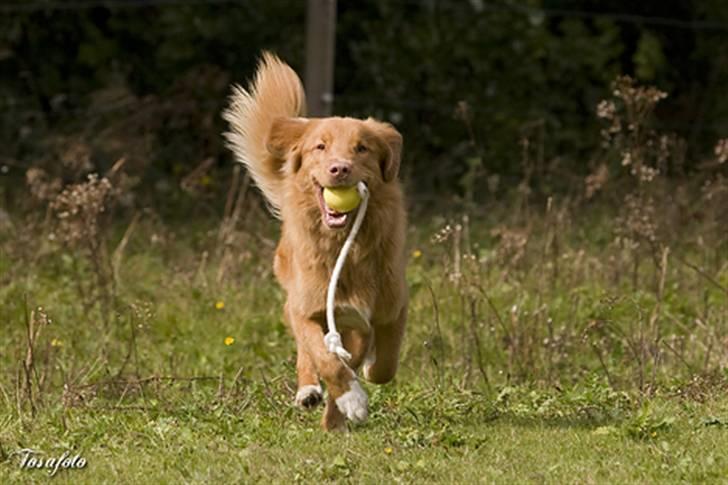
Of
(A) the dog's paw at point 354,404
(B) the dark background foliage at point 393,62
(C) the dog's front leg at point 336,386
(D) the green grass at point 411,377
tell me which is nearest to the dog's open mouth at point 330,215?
(C) the dog's front leg at point 336,386

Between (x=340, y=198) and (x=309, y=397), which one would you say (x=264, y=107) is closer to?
(x=340, y=198)

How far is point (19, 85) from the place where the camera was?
A: 1412 cm

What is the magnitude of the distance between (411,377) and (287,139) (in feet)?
5.27

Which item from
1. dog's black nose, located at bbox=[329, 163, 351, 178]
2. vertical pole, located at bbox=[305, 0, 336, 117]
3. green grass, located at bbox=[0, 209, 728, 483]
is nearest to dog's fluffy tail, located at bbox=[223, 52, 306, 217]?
green grass, located at bbox=[0, 209, 728, 483]

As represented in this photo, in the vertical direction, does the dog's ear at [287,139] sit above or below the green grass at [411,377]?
above

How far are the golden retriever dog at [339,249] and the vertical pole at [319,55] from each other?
482 centimetres

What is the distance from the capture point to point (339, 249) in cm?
645

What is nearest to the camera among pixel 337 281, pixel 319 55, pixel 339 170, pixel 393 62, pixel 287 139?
pixel 339 170

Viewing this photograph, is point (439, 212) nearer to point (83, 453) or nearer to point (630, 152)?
point (630, 152)

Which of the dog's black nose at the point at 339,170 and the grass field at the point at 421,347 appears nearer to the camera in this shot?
the grass field at the point at 421,347

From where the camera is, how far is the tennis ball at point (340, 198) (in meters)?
6.24

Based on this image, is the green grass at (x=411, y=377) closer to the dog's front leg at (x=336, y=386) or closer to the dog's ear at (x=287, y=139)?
the dog's front leg at (x=336, y=386)

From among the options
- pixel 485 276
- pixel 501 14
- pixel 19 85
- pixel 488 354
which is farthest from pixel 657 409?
pixel 19 85

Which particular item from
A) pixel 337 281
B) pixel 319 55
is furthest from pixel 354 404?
pixel 319 55
